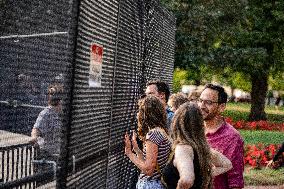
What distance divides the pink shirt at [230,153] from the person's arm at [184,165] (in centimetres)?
55

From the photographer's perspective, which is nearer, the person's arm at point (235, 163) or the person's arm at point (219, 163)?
the person's arm at point (219, 163)

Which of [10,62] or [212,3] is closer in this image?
[10,62]

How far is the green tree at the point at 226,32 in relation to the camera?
19719 mm

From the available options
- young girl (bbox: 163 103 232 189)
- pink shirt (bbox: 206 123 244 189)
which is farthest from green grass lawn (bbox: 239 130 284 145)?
young girl (bbox: 163 103 232 189)

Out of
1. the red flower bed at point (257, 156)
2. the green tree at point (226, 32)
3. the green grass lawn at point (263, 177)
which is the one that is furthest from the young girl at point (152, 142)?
the green tree at point (226, 32)

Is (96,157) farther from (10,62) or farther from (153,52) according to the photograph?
(153,52)

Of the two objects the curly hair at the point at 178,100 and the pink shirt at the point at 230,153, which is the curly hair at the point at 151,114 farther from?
the curly hair at the point at 178,100

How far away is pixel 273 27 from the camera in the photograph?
31312 millimetres

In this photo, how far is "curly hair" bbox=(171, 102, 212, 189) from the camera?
171 inches

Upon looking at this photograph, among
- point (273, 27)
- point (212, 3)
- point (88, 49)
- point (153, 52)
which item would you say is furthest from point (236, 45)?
point (88, 49)

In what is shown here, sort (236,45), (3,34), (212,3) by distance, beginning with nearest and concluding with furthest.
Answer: (3,34) → (212,3) → (236,45)

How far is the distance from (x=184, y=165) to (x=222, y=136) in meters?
0.75

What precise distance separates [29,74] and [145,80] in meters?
2.09

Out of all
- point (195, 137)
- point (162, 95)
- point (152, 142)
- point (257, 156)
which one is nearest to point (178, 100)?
point (162, 95)
